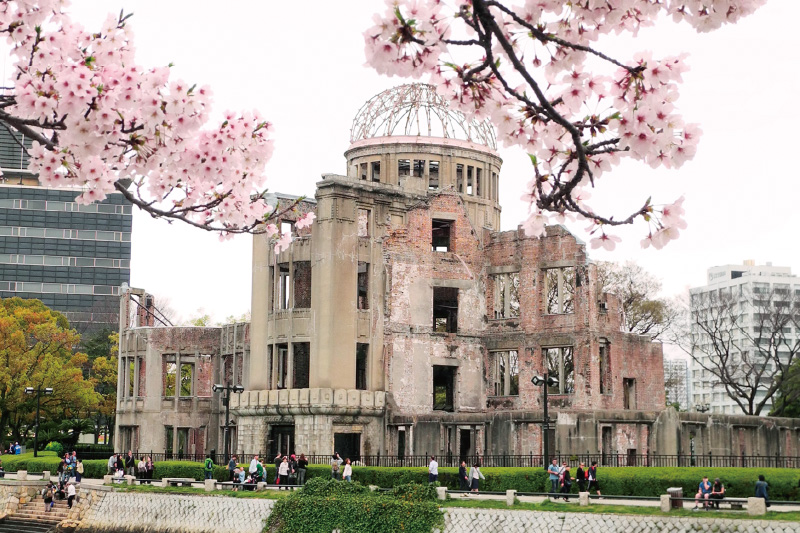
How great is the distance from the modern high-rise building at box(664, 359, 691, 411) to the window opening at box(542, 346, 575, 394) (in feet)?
56.3

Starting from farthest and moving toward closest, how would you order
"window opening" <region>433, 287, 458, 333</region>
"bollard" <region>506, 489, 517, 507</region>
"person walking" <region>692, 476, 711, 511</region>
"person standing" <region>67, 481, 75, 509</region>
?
"window opening" <region>433, 287, 458, 333</region>
"person standing" <region>67, 481, 75, 509</region>
"bollard" <region>506, 489, 517, 507</region>
"person walking" <region>692, 476, 711, 511</region>

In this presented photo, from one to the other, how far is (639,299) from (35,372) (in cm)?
3490

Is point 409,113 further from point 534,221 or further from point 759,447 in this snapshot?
point 534,221

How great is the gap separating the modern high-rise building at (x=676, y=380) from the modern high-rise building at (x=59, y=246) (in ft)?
166

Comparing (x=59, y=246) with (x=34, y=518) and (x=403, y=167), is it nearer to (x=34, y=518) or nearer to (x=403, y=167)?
(x=403, y=167)

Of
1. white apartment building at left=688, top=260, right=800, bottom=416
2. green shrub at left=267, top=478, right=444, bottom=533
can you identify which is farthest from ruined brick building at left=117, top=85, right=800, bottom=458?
white apartment building at left=688, top=260, right=800, bottom=416

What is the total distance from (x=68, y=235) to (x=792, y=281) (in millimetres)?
85144

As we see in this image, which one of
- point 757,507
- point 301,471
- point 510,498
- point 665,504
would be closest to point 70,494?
point 301,471

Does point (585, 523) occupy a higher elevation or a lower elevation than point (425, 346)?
lower

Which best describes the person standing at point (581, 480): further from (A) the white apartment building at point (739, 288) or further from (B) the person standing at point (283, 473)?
(A) the white apartment building at point (739, 288)

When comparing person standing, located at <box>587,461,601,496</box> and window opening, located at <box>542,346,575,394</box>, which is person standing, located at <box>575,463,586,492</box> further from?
window opening, located at <box>542,346,575,394</box>

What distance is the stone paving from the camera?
24578 millimetres

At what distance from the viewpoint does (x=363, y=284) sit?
49.2 metres

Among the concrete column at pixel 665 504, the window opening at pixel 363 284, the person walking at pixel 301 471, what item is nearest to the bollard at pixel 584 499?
the concrete column at pixel 665 504
